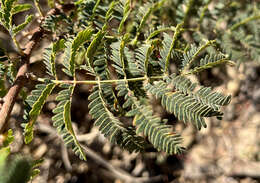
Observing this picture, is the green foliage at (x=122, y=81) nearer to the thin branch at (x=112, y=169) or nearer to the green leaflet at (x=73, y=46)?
the green leaflet at (x=73, y=46)

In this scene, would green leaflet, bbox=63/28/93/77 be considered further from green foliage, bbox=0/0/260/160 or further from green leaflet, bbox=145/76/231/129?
green leaflet, bbox=145/76/231/129

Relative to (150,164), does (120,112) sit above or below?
above

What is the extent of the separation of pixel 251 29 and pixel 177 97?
1011 millimetres

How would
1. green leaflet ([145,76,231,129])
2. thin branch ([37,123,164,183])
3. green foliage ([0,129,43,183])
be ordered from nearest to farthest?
green foliage ([0,129,43,183]), green leaflet ([145,76,231,129]), thin branch ([37,123,164,183])

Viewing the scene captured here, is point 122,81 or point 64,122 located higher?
point 122,81

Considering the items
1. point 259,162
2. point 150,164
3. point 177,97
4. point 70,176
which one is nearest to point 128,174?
point 150,164

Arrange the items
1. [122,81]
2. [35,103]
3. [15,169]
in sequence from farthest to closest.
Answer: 1. [122,81]
2. [35,103]
3. [15,169]

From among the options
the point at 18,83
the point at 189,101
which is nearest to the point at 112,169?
the point at 18,83

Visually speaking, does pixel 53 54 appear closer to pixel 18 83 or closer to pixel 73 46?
pixel 73 46

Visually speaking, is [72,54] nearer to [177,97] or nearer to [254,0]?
[177,97]

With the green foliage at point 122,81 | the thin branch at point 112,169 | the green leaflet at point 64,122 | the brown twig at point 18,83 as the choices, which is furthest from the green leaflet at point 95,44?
the thin branch at point 112,169

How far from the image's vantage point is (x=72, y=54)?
0.87m

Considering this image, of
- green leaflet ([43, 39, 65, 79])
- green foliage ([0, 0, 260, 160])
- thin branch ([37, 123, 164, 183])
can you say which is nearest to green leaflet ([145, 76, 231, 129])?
green foliage ([0, 0, 260, 160])

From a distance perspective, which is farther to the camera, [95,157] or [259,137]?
[259,137]
